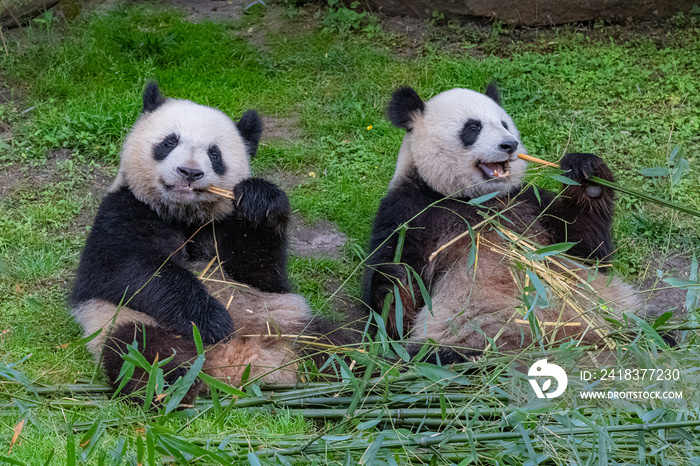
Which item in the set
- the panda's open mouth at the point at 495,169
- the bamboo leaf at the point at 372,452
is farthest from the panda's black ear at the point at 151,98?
the bamboo leaf at the point at 372,452

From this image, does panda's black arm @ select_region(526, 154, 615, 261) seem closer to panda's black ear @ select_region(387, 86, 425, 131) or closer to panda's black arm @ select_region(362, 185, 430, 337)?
panda's black arm @ select_region(362, 185, 430, 337)

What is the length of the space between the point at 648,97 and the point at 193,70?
454cm

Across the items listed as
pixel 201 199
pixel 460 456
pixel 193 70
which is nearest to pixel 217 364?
pixel 201 199

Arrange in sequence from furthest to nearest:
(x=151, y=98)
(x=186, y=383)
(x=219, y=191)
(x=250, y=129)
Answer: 1. (x=250, y=129)
2. (x=151, y=98)
3. (x=219, y=191)
4. (x=186, y=383)

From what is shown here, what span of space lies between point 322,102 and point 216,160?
8.93ft

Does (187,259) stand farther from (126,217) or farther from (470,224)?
(470,224)

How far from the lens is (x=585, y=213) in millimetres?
4648

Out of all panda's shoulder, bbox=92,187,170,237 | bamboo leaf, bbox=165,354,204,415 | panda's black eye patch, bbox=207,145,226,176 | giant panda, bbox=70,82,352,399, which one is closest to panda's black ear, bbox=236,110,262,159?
giant panda, bbox=70,82,352,399

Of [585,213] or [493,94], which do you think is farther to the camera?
[493,94]

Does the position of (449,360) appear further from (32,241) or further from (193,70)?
(193,70)

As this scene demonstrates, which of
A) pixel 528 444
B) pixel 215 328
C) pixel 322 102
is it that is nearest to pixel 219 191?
pixel 215 328

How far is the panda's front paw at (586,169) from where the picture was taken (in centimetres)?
447

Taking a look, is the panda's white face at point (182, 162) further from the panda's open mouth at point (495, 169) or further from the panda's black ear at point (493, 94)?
the panda's black ear at point (493, 94)

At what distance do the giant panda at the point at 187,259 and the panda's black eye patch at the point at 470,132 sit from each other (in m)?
1.30
